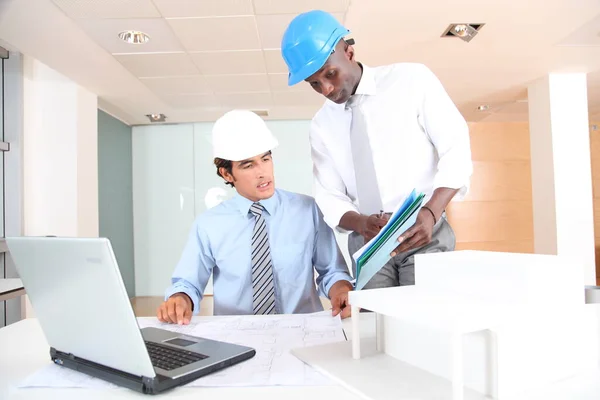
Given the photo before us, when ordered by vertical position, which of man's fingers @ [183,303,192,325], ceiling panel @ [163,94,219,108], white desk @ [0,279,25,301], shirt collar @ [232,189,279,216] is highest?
ceiling panel @ [163,94,219,108]

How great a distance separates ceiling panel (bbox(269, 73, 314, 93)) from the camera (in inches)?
176

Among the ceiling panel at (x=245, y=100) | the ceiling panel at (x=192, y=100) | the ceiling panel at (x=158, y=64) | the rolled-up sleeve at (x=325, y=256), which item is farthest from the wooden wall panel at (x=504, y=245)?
the rolled-up sleeve at (x=325, y=256)

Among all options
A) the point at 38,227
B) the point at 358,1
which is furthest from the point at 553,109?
Answer: the point at 38,227

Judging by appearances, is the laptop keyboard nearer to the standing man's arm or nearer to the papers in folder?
the papers in folder

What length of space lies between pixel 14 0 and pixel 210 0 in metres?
1.15

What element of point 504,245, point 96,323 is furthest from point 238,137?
point 504,245

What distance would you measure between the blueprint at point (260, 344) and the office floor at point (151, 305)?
3885 mm

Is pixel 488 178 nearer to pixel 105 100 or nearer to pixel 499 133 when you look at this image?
pixel 499 133

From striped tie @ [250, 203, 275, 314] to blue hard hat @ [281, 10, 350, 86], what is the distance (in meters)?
0.60

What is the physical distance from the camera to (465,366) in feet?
2.39

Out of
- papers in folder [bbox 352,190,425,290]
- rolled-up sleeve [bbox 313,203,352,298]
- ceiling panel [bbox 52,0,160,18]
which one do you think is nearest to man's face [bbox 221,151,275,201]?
rolled-up sleeve [bbox 313,203,352,298]

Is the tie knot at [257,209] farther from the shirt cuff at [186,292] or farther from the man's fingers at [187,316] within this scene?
the man's fingers at [187,316]

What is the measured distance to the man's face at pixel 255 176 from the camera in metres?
1.75

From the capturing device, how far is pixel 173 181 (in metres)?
6.55
